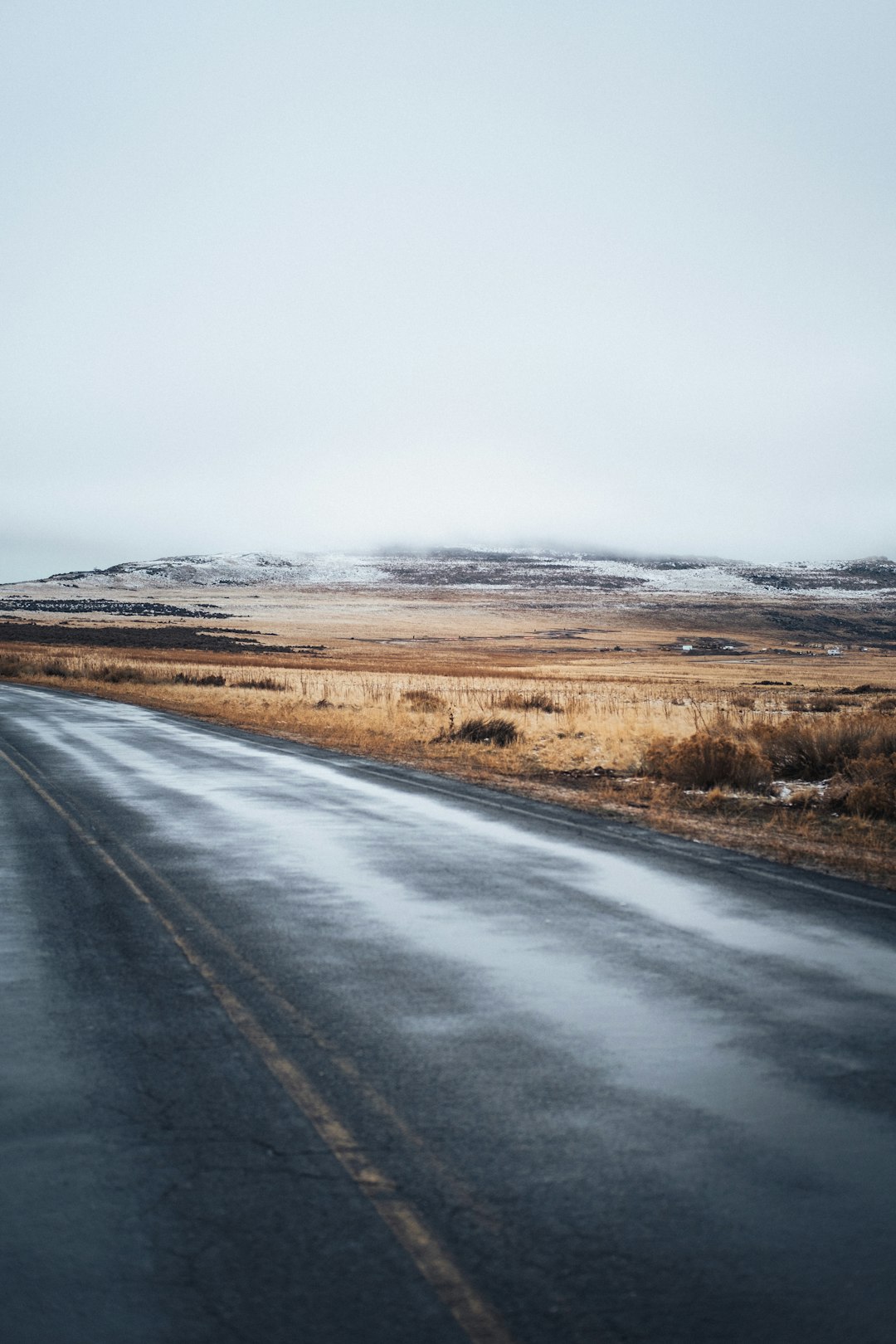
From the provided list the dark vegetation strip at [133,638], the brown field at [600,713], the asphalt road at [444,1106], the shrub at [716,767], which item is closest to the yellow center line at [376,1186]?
the asphalt road at [444,1106]

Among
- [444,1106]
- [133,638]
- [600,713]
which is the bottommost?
[600,713]

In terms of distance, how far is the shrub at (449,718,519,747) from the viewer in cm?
2530

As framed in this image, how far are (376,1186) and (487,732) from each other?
21.5 m

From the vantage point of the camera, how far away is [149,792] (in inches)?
649

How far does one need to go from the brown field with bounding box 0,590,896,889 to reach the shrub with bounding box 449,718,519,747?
0.06m

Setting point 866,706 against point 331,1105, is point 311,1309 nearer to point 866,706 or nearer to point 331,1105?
point 331,1105

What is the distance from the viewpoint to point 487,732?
25.8 meters

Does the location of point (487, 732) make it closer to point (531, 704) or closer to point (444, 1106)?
point (531, 704)

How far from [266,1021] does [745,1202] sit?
10.0 feet

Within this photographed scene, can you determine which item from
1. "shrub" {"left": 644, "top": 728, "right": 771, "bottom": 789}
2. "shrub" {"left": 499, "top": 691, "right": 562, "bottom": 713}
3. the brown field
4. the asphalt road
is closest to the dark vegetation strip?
the brown field

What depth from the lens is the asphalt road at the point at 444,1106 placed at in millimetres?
3596

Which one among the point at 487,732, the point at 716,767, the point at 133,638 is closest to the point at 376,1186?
the point at 716,767

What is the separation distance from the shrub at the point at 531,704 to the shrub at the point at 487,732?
589 cm

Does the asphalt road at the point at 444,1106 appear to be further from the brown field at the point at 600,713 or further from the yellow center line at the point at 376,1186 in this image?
the brown field at the point at 600,713
